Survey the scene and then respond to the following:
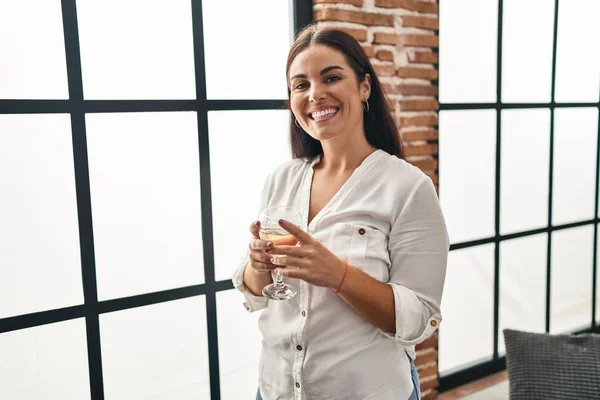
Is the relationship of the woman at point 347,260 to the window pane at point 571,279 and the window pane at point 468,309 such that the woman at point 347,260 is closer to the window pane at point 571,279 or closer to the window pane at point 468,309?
the window pane at point 468,309

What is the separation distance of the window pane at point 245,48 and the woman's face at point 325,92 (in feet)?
2.01

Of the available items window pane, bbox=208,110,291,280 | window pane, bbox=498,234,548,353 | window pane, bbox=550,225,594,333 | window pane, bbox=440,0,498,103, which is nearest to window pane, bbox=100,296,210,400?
window pane, bbox=208,110,291,280

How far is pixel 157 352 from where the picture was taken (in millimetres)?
1994

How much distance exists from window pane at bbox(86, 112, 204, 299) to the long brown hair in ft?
1.65

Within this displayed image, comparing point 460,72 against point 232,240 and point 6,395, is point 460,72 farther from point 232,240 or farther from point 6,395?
point 6,395

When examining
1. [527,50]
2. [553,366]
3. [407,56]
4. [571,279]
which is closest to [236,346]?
[553,366]

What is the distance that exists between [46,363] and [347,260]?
1.10 meters

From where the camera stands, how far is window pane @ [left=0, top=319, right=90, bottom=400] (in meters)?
1.71

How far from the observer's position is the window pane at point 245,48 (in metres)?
2.00

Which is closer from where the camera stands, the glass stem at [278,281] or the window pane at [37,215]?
the glass stem at [278,281]

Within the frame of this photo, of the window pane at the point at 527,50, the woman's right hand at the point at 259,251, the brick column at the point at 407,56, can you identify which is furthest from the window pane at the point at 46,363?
the window pane at the point at 527,50

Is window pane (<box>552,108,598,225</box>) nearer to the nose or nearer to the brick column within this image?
the brick column

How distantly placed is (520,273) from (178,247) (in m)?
2.07

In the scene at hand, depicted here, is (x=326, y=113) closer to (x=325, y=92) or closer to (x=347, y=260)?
(x=325, y=92)
